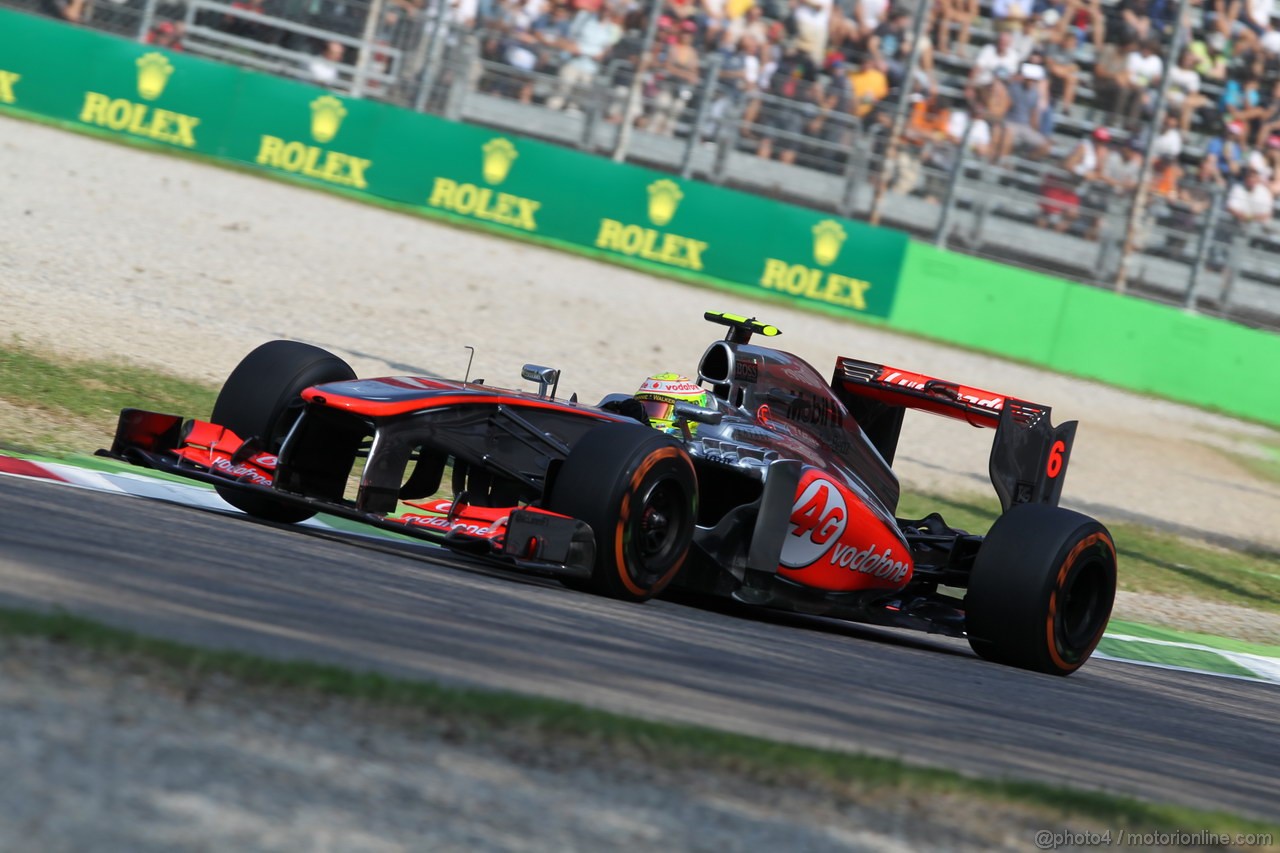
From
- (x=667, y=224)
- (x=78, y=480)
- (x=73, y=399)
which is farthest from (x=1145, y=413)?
(x=78, y=480)

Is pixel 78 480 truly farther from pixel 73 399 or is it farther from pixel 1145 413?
pixel 1145 413

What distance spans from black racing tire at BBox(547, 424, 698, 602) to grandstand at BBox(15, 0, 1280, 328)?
1368 cm

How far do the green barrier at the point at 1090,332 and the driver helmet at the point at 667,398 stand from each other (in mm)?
12901

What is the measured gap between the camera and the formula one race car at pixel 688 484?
6.38 m

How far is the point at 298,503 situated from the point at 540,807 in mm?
3650

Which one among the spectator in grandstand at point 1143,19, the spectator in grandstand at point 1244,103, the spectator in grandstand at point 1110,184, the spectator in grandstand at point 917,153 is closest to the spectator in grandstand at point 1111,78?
the spectator in grandstand at point 1143,19

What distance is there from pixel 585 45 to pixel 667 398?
45.2 feet

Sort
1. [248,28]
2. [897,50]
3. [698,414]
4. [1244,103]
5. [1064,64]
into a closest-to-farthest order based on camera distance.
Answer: [698,414] < [248,28] < [897,50] < [1064,64] < [1244,103]

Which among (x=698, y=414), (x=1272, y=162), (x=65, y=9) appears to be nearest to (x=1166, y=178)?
(x=1272, y=162)

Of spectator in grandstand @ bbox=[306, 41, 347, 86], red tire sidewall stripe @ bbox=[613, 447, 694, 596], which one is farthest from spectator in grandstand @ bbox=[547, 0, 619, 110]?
red tire sidewall stripe @ bbox=[613, 447, 694, 596]

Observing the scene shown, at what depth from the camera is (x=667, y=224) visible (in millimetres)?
19859

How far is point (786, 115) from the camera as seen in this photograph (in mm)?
20203

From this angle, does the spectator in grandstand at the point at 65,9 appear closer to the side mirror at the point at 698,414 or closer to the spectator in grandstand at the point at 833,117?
the spectator in grandstand at the point at 833,117

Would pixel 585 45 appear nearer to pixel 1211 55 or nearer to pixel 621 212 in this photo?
pixel 621 212
